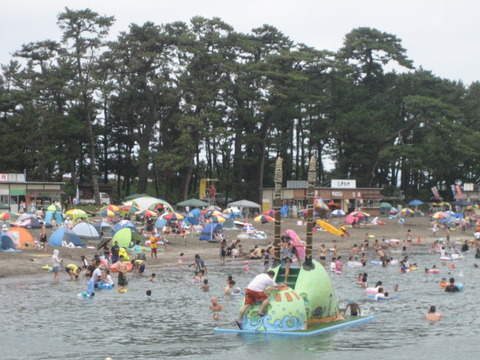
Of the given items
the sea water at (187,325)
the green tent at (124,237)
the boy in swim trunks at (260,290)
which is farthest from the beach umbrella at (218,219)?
the boy in swim trunks at (260,290)

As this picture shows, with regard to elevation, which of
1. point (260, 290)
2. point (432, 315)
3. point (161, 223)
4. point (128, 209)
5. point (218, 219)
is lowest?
point (432, 315)

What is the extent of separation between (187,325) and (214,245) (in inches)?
1021

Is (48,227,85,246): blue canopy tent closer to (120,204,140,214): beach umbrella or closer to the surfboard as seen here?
(120,204,140,214): beach umbrella

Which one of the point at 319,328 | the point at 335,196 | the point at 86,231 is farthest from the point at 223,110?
the point at 319,328

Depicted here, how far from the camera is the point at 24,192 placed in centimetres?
6688

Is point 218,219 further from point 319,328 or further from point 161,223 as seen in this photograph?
point 319,328

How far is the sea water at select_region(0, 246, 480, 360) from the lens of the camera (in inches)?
770

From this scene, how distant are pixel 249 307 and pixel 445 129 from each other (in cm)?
6574

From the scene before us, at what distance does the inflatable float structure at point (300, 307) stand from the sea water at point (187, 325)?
335 mm

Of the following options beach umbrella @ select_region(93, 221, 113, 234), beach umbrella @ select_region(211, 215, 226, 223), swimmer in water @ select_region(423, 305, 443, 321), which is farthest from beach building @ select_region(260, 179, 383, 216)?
swimmer in water @ select_region(423, 305, 443, 321)

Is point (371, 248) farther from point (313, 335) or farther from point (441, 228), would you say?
point (313, 335)

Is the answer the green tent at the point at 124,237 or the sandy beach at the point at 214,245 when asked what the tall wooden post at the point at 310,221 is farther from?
the green tent at the point at 124,237

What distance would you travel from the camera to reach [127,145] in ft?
293

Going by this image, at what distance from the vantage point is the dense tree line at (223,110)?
2936 inches
